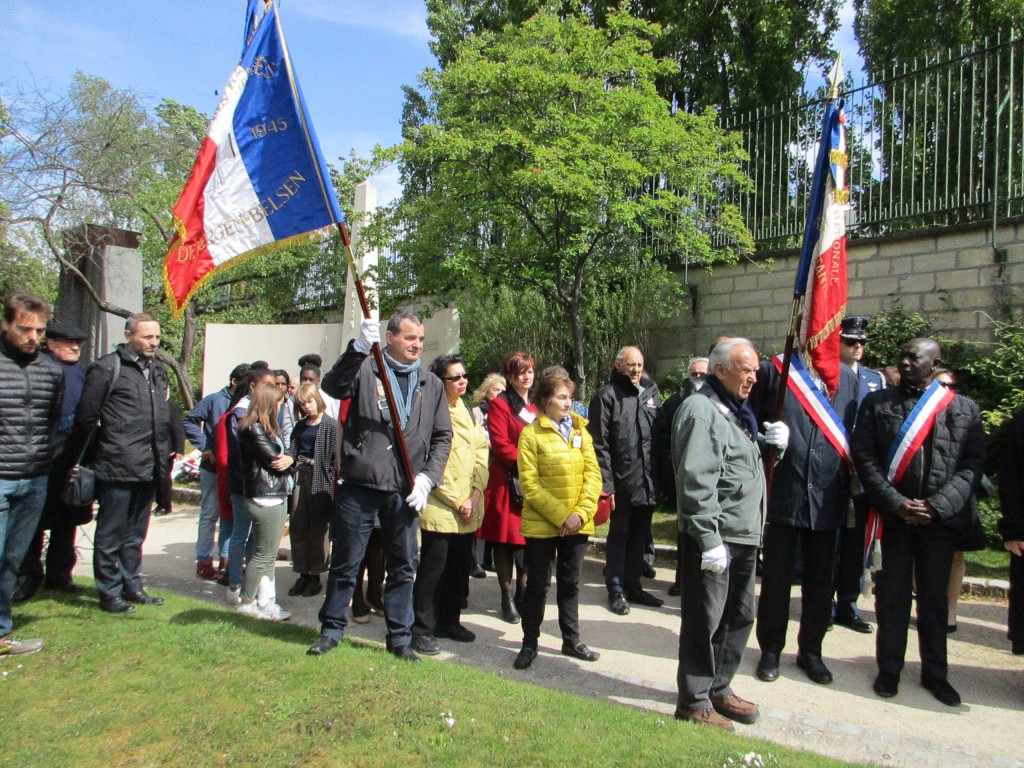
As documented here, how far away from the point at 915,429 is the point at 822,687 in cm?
159

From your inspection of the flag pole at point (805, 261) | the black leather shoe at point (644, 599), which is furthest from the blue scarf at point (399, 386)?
the black leather shoe at point (644, 599)

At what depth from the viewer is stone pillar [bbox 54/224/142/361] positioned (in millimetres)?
14445

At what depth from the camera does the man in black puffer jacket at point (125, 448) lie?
5453mm

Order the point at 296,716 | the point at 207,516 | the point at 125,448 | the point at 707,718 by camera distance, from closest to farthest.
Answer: the point at 296,716
the point at 707,718
the point at 125,448
the point at 207,516

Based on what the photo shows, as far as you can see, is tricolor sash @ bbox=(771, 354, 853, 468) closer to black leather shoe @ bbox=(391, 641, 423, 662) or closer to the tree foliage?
black leather shoe @ bbox=(391, 641, 423, 662)

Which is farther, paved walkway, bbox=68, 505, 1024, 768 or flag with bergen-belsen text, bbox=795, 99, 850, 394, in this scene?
flag with bergen-belsen text, bbox=795, 99, 850, 394

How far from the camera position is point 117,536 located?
5.59 metres

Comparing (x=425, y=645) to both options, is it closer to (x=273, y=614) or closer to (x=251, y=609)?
(x=273, y=614)

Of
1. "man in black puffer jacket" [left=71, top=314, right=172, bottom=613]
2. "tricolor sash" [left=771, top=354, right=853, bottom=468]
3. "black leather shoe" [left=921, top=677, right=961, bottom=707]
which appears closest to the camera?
"black leather shoe" [left=921, top=677, right=961, bottom=707]

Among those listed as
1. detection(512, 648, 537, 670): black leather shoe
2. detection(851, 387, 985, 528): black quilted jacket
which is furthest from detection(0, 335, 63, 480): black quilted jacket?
detection(851, 387, 985, 528): black quilted jacket

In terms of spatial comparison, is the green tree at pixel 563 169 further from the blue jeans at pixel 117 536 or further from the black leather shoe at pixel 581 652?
the black leather shoe at pixel 581 652

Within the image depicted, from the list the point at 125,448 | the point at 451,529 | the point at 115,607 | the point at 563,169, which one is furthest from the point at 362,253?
the point at 451,529

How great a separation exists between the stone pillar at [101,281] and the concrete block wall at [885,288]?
9.76 m

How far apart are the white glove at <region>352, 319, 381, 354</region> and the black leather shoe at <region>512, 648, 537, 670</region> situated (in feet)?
6.80
